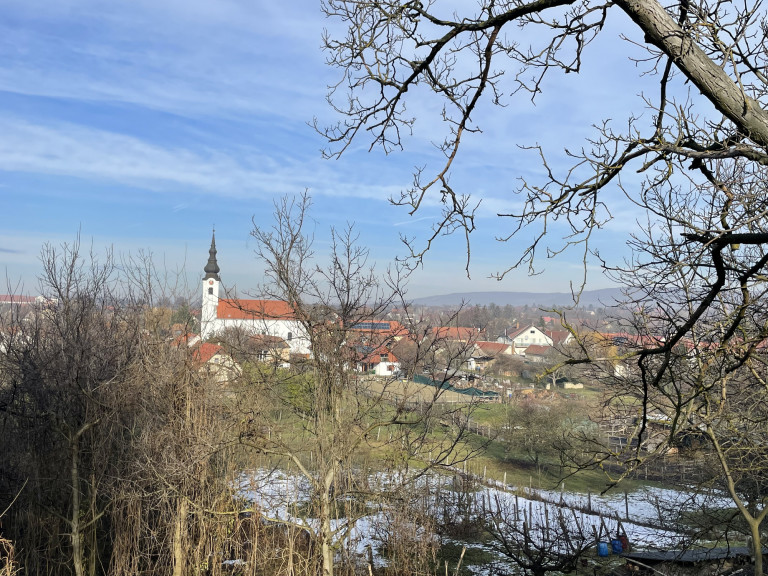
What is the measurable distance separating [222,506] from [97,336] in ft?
14.7

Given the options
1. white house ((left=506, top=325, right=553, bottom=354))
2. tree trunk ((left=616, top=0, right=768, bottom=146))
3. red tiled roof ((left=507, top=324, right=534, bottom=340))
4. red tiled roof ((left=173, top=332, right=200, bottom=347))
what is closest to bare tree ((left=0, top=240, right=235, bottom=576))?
red tiled roof ((left=173, top=332, right=200, bottom=347))

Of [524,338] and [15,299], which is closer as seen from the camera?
[15,299]

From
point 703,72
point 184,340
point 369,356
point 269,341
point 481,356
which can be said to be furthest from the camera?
point 481,356

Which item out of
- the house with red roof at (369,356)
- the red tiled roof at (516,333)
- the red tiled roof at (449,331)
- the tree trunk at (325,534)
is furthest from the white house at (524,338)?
the tree trunk at (325,534)

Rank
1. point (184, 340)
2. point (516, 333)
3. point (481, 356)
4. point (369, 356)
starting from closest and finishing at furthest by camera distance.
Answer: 1. point (369, 356)
2. point (184, 340)
3. point (481, 356)
4. point (516, 333)

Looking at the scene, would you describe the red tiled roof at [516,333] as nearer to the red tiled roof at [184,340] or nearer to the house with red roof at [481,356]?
the house with red roof at [481,356]

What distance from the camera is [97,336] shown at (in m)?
10.9

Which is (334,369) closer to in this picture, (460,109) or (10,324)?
(460,109)

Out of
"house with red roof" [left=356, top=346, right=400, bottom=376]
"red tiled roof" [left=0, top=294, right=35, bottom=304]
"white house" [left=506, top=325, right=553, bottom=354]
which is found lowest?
"white house" [left=506, top=325, right=553, bottom=354]

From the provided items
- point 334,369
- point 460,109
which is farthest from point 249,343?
point 460,109

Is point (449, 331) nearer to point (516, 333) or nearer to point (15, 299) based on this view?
point (15, 299)

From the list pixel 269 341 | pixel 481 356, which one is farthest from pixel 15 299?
pixel 481 356

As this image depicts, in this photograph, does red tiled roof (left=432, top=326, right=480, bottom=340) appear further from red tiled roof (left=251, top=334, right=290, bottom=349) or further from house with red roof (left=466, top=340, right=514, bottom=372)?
red tiled roof (left=251, top=334, right=290, bottom=349)

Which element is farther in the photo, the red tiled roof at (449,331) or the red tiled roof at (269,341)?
the red tiled roof at (449,331)
